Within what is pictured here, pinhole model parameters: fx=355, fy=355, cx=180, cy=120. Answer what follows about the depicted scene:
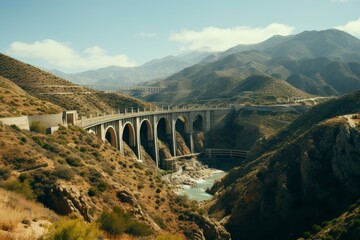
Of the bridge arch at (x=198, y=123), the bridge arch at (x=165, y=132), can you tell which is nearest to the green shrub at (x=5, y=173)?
the bridge arch at (x=165, y=132)

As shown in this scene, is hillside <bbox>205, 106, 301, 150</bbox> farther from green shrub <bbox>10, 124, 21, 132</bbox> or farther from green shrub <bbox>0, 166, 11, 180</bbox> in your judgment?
green shrub <bbox>0, 166, 11, 180</bbox>

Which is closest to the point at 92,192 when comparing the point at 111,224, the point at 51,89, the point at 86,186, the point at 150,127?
the point at 86,186

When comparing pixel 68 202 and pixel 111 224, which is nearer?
pixel 111 224

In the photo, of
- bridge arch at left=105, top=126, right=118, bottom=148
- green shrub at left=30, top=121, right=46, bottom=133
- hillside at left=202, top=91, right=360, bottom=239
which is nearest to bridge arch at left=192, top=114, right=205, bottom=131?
bridge arch at left=105, top=126, right=118, bottom=148

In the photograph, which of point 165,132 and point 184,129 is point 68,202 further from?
point 184,129

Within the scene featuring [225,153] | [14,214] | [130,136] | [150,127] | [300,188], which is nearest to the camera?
[14,214]

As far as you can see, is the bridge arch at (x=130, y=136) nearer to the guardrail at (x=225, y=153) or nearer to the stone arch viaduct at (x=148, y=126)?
the stone arch viaduct at (x=148, y=126)

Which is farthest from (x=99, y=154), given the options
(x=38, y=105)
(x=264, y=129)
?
(x=264, y=129)

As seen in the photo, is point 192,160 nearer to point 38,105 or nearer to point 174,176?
point 174,176
